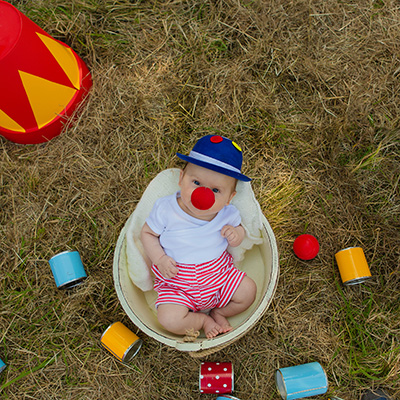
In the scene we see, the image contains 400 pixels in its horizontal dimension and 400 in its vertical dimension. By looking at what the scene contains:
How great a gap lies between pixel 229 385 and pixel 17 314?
1181 millimetres

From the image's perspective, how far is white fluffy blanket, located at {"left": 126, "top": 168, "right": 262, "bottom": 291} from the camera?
185cm

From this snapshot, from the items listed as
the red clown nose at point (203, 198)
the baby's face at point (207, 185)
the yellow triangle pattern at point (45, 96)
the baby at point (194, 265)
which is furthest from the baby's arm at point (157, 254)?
the yellow triangle pattern at point (45, 96)

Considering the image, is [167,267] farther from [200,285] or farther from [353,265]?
[353,265]

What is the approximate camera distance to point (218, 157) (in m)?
1.59

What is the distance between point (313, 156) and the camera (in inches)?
86.3

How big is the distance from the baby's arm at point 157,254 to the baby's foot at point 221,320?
0.33m

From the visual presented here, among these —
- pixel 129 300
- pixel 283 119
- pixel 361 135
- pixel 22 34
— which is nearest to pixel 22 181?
pixel 22 34

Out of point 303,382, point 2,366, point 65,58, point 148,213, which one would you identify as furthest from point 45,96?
point 303,382

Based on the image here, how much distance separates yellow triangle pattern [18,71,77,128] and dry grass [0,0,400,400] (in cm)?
15

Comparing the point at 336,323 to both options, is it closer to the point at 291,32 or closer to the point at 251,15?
the point at 291,32

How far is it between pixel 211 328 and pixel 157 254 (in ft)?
1.43

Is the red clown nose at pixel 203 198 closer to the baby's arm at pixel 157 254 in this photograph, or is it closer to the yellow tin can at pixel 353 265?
the baby's arm at pixel 157 254

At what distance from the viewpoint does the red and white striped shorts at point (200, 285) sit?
1.81 metres

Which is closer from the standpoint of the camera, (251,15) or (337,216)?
(337,216)
